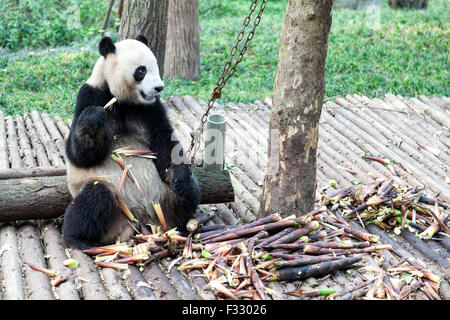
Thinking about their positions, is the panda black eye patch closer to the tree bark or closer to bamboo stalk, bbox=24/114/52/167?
the tree bark

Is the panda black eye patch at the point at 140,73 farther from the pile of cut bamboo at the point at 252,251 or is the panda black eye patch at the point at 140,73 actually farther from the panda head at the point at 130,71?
the pile of cut bamboo at the point at 252,251

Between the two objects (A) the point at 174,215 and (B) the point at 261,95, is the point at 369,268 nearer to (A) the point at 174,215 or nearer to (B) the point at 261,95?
(A) the point at 174,215

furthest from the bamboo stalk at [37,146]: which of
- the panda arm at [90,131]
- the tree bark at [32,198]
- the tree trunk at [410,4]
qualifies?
the tree trunk at [410,4]

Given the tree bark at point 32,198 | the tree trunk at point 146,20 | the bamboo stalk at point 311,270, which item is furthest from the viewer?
the tree trunk at point 146,20

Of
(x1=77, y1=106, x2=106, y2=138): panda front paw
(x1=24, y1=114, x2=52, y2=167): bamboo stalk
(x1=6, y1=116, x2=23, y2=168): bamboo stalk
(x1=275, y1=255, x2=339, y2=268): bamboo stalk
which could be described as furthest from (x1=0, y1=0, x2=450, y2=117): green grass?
(x1=275, y1=255, x2=339, y2=268): bamboo stalk

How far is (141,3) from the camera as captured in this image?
239 inches

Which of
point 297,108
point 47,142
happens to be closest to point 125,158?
point 297,108

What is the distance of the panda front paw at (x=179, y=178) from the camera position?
4258 millimetres

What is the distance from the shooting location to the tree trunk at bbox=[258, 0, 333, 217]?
4.02m

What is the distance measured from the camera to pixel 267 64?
9945 millimetres

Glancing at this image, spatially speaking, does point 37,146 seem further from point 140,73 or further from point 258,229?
point 258,229

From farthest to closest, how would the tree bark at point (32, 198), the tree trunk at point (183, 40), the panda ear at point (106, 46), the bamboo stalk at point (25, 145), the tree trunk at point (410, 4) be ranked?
the tree trunk at point (410, 4), the tree trunk at point (183, 40), the bamboo stalk at point (25, 145), the tree bark at point (32, 198), the panda ear at point (106, 46)

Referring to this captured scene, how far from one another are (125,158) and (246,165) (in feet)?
5.94

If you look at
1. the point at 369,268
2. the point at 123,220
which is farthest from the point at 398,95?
the point at 123,220
